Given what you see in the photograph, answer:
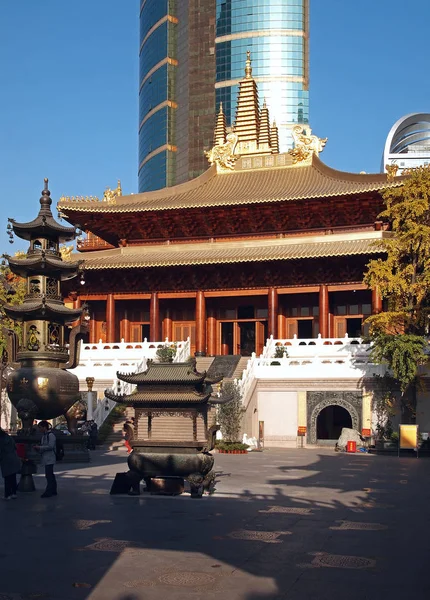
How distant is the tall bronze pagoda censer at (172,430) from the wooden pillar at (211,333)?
79.0 feet

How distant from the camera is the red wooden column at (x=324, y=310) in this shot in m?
39.8

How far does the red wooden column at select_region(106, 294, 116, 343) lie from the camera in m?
43.0

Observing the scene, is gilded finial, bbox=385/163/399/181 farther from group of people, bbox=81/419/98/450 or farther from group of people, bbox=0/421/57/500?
group of people, bbox=0/421/57/500

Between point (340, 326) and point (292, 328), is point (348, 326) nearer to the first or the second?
point (340, 326)

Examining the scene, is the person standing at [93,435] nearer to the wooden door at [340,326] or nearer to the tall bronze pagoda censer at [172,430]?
the tall bronze pagoda censer at [172,430]

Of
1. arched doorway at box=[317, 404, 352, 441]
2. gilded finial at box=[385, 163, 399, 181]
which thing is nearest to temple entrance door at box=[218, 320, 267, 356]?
arched doorway at box=[317, 404, 352, 441]

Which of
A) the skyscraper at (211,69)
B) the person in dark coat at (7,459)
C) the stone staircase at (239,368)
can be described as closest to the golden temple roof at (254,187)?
the stone staircase at (239,368)

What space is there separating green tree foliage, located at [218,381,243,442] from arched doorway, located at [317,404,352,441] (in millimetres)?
7120

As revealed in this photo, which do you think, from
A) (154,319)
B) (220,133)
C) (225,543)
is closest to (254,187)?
(220,133)

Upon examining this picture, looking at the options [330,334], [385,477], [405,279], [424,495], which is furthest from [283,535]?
[330,334]

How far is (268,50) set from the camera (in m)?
123

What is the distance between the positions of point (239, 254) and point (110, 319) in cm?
819

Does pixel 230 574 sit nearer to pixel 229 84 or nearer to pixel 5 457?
pixel 5 457

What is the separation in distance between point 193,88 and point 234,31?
10.7 m
